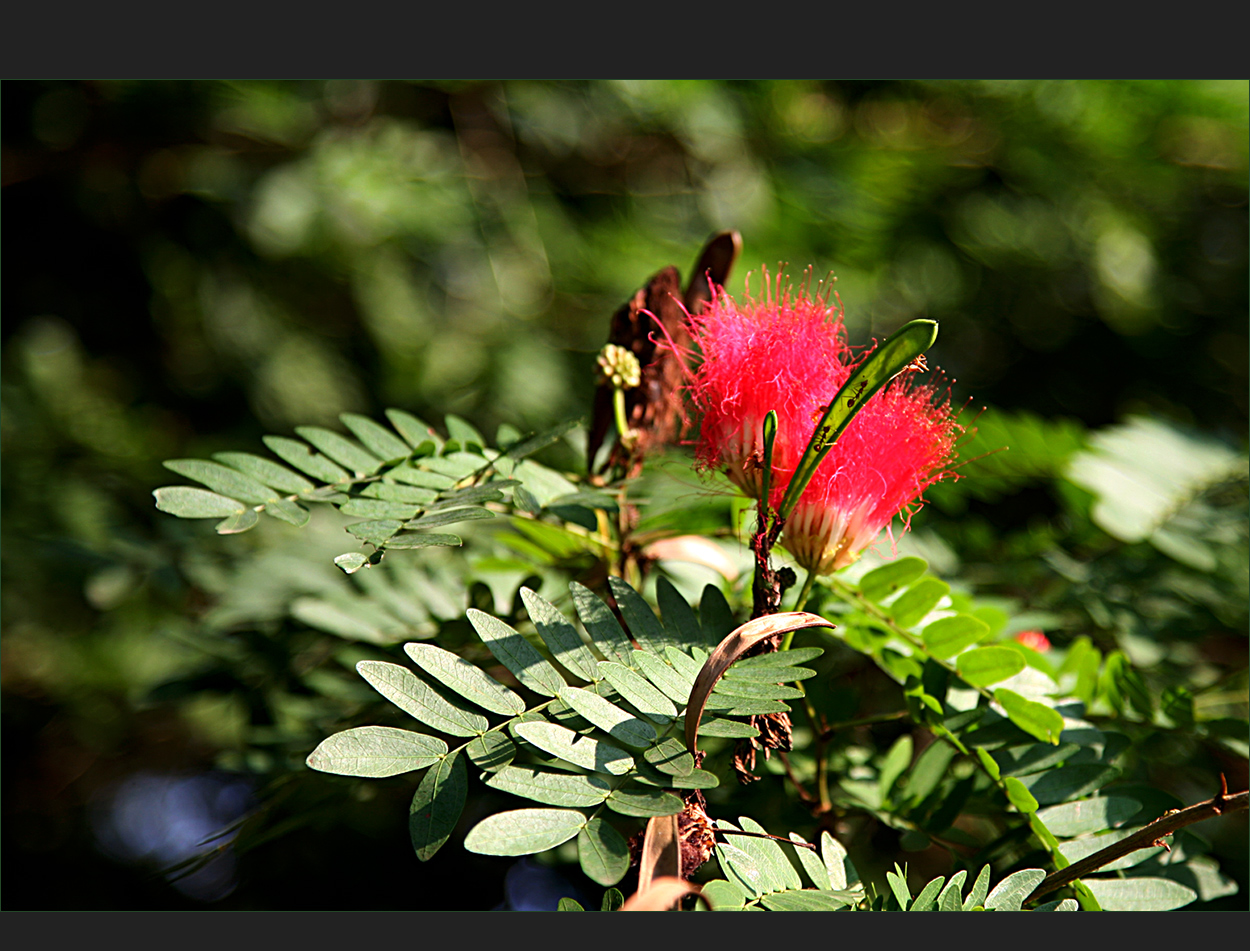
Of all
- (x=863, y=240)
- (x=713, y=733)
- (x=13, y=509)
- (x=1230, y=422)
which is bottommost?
(x=713, y=733)

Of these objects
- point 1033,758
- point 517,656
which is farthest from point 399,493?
point 1033,758

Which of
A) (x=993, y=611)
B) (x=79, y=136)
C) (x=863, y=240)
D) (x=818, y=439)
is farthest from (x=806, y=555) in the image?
(x=79, y=136)

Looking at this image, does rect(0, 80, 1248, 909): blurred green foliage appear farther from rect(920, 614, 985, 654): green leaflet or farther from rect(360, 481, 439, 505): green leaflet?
rect(920, 614, 985, 654): green leaflet

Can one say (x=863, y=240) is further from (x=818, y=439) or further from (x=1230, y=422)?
(x=818, y=439)

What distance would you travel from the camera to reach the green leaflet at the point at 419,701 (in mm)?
689

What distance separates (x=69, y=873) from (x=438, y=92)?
280 cm

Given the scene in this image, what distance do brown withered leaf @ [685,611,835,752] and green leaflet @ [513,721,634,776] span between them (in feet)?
0.18

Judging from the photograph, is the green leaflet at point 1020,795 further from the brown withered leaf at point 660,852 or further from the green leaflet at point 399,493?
the green leaflet at point 399,493

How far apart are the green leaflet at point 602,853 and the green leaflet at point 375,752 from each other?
0.14 metres

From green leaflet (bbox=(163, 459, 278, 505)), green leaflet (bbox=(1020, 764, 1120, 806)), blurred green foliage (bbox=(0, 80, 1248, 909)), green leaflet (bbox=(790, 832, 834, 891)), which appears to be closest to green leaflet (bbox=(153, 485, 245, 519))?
green leaflet (bbox=(163, 459, 278, 505))

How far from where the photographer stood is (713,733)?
68 cm

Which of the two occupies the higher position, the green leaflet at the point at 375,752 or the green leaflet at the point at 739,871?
the green leaflet at the point at 375,752

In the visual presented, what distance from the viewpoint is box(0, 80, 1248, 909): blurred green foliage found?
2436mm

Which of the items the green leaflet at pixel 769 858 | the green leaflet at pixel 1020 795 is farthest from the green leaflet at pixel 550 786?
the green leaflet at pixel 1020 795
